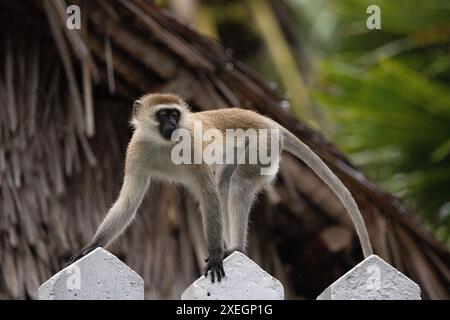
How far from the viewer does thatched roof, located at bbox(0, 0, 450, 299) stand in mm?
6387

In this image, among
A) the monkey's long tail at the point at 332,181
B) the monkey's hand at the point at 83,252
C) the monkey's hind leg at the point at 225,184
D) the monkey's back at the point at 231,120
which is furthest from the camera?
the monkey's hind leg at the point at 225,184

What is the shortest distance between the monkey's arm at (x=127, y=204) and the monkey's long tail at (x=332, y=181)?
841 millimetres

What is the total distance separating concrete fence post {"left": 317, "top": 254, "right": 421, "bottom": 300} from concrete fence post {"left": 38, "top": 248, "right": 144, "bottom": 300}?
694 mm

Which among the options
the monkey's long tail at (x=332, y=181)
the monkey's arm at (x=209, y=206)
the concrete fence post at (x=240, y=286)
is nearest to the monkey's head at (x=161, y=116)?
the monkey's arm at (x=209, y=206)

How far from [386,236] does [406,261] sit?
22 cm

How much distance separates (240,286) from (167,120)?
5.56ft

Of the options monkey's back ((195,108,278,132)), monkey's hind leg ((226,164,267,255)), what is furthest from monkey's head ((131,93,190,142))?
monkey's hind leg ((226,164,267,255))

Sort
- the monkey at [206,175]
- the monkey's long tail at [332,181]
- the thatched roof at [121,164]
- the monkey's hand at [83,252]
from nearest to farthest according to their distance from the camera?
the monkey's hand at [83,252]
the monkey's long tail at [332,181]
the monkey at [206,175]
the thatched roof at [121,164]

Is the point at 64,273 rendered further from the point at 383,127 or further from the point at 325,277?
the point at 383,127

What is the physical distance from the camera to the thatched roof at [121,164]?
639 centimetres

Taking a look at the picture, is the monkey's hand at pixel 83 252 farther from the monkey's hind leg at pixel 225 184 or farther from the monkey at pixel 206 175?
the monkey's hind leg at pixel 225 184

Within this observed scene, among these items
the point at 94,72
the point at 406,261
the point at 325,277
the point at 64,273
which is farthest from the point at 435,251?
the point at 64,273

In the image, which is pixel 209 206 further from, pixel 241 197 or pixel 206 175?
pixel 241 197

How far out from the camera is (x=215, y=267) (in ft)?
13.9
